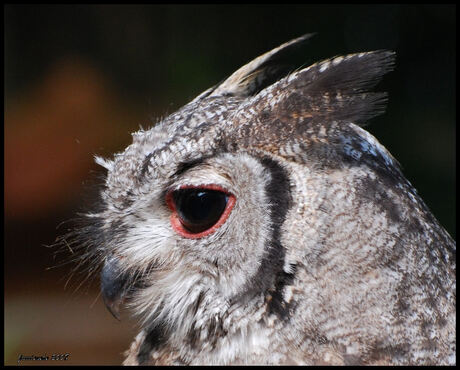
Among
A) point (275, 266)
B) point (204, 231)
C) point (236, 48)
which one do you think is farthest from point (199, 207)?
point (236, 48)

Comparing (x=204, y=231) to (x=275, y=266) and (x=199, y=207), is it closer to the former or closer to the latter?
(x=199, y=207)

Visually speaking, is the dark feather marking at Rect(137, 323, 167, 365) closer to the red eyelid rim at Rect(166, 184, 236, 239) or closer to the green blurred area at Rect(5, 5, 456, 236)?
the red eyelid rim at Rect(166, 184, 236, 239)

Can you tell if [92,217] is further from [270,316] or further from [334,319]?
[334,319]

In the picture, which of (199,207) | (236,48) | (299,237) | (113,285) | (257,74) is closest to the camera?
(299,237)

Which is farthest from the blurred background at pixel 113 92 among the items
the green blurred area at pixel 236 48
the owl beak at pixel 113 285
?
the owl beak at pixel 113 285

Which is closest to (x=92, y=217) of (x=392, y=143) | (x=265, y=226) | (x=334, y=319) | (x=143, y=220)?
Answer: (x=143, y=220)

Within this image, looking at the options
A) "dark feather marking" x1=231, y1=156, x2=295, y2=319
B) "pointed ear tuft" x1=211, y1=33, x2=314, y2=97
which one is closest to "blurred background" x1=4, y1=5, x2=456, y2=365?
"pointed ear tuft" x1=211, y1=33, x2=314, y2=97
